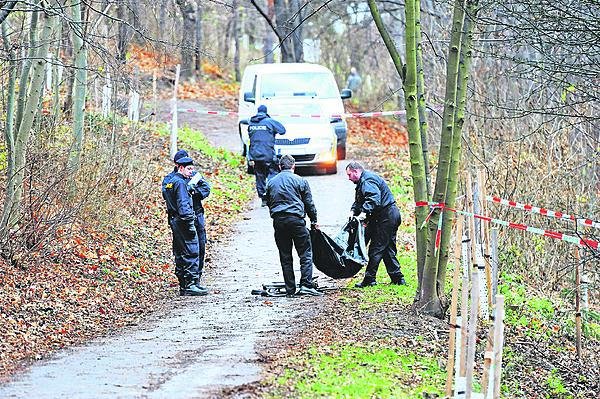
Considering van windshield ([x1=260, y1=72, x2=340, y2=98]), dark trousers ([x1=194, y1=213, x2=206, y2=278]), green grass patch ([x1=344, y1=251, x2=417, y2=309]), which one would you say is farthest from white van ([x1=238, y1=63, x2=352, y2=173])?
dark trousers ([x1=194, y1=213, x2=206, y2=278])

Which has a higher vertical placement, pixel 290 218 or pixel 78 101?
pixel 78 101

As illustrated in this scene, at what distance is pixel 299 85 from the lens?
78.7 ft

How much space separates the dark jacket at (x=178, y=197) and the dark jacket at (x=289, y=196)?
107cm

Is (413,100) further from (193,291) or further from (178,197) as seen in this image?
(193,291)

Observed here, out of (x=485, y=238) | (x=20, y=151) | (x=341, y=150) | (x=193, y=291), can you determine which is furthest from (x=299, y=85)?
(x=485, y=238)

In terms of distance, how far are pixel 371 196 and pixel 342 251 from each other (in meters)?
0.94

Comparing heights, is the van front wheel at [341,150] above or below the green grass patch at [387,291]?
above

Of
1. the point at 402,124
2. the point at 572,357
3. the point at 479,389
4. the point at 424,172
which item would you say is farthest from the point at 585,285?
the point at 402,124

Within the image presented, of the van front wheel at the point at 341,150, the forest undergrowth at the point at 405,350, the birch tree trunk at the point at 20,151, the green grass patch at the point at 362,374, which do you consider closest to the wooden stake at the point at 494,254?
the forest undergrowth at the point at 405,350

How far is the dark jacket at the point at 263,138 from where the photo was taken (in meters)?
19.4

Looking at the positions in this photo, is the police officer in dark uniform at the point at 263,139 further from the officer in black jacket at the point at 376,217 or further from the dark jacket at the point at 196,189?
the officer in black jacket at the point at 376,217

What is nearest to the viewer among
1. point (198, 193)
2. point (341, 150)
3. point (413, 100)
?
point (413, 100)

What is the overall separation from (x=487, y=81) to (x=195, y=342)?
1168 cm

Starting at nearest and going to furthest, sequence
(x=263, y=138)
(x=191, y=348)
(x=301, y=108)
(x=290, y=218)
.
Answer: (x=191, y=348), (x=290, y=218), (x=263, y=138), (x=301, y=108)
